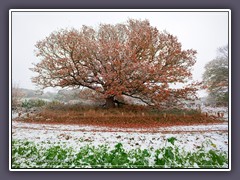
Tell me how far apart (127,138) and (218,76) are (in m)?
1.43

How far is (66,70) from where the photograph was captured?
11.4 ft

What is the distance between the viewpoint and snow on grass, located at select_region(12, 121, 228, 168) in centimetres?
334

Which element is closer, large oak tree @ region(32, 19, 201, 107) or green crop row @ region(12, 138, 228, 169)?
green crop row @ region(12, 138, 228, 169)

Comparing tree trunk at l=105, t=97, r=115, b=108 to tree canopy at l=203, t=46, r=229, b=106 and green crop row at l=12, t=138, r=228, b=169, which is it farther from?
tree canopy at l=203, t=46, r=229, b=106

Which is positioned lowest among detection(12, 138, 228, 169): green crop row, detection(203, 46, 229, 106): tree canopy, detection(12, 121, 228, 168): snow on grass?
detection(12, 138, 228, 169): green crop row

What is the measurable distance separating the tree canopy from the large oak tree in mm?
209

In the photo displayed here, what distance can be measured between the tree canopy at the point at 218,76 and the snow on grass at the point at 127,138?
0.40 m

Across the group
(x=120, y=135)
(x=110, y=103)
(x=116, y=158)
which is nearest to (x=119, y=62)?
(x=110, y=103)

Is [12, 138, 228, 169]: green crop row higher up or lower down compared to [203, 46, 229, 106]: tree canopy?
lower down

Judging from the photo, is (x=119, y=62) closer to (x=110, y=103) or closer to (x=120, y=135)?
(x=110, y=103)

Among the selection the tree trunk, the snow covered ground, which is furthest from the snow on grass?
the tree trunk

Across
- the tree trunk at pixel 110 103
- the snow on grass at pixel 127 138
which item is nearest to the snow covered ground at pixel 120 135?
the snow on grass at pixel 127 138

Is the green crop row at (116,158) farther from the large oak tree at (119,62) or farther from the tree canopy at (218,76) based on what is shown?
the tree canopy at (218,76)

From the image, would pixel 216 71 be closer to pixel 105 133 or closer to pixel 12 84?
pixel 105 133
